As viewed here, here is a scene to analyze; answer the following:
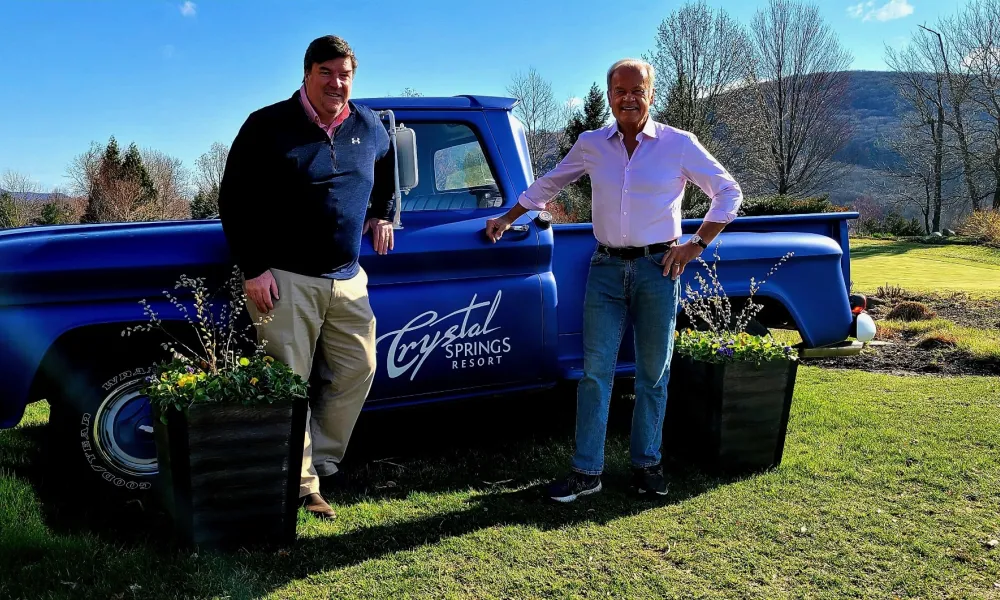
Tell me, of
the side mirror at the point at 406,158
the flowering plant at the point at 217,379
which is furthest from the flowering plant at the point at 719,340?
the flowering plant at the point at 217,379

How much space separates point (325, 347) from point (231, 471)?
0.67 m

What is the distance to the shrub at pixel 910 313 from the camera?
8.79 meters

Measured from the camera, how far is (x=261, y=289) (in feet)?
9.47

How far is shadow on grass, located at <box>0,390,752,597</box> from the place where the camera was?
2.78 meters

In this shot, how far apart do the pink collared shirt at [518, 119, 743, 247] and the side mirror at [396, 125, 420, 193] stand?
87 centimetres

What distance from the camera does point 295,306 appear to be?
2982 mm

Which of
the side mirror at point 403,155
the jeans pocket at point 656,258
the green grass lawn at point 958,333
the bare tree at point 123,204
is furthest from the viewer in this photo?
the bare tree at point 123,204

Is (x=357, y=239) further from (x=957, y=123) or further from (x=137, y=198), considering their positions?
(x=957, y=123)

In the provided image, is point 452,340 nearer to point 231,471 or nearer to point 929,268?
point 231,471

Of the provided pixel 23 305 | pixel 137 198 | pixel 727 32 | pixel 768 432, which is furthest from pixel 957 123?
pixel 23 305

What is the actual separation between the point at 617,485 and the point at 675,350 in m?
0.77

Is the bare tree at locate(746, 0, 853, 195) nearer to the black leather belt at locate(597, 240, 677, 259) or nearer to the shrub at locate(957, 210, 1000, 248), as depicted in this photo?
the shrub at locate(957, 210, 1000, 248)

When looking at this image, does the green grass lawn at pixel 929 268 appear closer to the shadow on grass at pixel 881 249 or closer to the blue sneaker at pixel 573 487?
the shadow on grass at pixel 881 249

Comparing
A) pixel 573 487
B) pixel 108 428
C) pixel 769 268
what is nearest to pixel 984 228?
pixel 769 268
